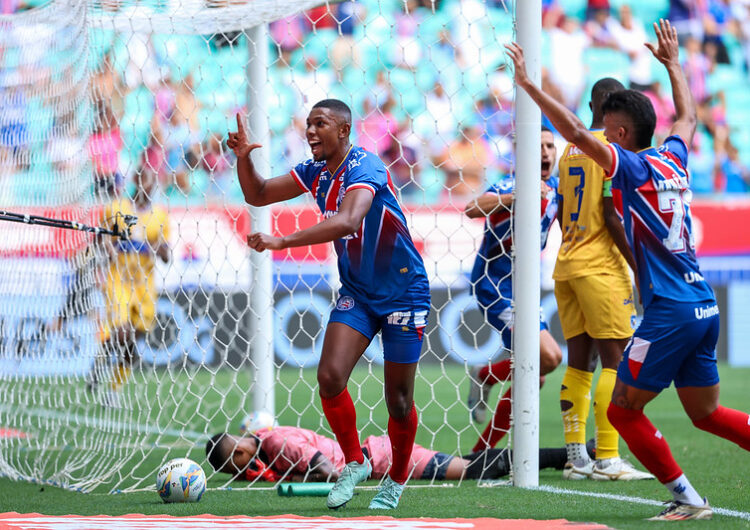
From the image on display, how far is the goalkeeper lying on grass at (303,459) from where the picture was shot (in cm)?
550

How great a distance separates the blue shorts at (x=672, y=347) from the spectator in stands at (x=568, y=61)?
12.4 m

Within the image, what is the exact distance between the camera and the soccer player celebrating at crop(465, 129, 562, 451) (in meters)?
5.65

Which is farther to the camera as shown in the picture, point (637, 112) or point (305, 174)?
point (305, 174)

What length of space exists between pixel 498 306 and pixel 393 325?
1.48 metres

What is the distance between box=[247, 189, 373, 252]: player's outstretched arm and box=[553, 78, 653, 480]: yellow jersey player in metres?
1.77

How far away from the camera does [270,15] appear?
21.1 ft

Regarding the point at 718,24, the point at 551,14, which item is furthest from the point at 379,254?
the point at 718,24

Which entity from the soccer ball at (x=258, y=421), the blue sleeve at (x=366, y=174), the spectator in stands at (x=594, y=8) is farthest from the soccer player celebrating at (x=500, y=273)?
the spectator in stands at (x=594, y=8)

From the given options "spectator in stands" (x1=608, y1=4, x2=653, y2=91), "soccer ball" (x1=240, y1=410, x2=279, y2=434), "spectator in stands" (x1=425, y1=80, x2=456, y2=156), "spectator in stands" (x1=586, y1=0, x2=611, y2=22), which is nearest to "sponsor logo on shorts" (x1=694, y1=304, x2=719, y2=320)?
"soccer ball" (x1=240, y1=410, x2=279, y2=434)

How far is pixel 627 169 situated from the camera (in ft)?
12.7

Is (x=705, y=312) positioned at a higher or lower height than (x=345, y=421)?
higher

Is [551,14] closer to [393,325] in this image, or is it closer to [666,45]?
[666,45]

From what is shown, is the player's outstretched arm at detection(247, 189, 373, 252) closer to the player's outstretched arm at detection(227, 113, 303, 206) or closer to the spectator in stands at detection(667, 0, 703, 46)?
the player's outstretched arm at detection(227, 113, 303, 206)

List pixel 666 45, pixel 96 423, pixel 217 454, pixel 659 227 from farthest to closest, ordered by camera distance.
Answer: pixel 96 423 → pixel 217 454 → pixel 666 45 → pixel 659 227
